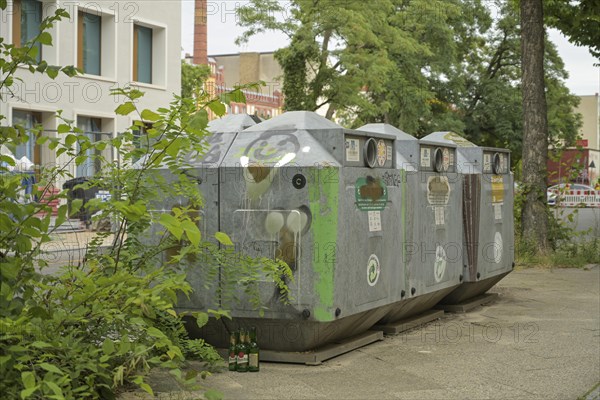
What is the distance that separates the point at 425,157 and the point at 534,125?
320 inches

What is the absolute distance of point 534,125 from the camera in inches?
635

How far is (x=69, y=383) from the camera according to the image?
459 centimetres

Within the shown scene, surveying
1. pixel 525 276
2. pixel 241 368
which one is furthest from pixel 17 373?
pixel 525 276

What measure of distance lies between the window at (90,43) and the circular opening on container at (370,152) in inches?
859

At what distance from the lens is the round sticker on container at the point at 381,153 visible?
732 cm

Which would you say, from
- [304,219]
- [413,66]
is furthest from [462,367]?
[413,66]

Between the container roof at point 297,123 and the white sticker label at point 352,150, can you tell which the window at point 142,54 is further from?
the white sticker label at point 352,150

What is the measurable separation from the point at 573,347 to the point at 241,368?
3.00 metres

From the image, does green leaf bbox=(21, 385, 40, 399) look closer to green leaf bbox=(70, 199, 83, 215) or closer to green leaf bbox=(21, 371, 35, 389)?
green leaf bbox=(21, 371, 35, 389)

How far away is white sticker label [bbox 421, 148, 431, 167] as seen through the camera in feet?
27.8

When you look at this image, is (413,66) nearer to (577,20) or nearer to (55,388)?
(577,20)

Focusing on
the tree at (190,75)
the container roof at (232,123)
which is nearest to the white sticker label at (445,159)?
the container roof at (232,123)

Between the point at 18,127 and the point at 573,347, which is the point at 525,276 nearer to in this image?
the point at 573,347

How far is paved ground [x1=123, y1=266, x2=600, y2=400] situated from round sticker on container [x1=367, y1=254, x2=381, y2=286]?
557 mm
